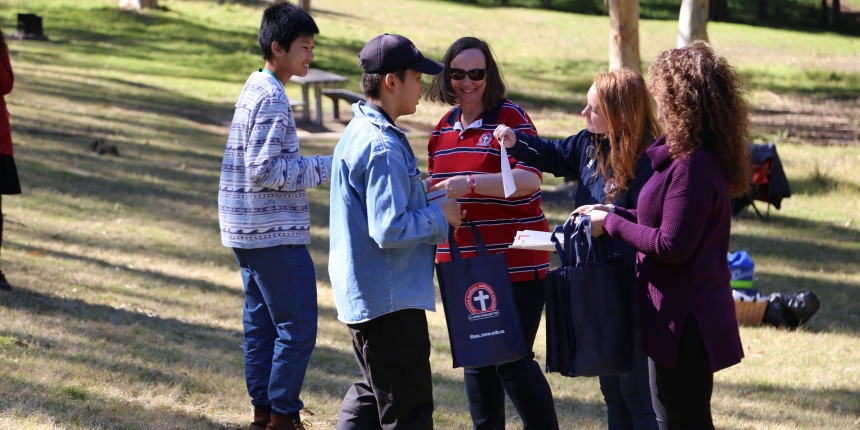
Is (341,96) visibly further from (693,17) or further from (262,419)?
(262,419)

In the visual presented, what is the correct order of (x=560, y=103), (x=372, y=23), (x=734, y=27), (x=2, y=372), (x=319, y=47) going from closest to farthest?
(x=2, y=372)
(x=560, y=103)
(x=319, y=47)
(x=372, y=23)
(x=734, y=27)

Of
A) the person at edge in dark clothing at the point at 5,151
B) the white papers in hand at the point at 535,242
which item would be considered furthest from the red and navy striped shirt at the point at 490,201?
the person at edge in dark clothing at the point at 5,151

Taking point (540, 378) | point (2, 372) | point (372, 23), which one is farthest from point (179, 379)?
point (372, 23)

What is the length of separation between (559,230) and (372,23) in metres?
28.5

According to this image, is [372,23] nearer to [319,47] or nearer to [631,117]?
[319,47]

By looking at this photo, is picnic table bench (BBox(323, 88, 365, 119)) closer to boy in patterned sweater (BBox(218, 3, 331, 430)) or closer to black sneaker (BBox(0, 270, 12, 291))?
black sneaker (BBox(0, 270, 12, 291))

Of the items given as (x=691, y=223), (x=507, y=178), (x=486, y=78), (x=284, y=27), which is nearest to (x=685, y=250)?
Result: (x=691, y=223)

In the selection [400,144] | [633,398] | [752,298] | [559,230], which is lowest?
[752,298]

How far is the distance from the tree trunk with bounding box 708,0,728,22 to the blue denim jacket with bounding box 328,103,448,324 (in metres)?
39.0

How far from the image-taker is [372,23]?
1225 inches

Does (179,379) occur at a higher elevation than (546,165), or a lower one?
lower

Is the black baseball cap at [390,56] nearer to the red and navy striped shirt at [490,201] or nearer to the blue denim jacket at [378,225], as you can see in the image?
the blue denim jacket at [378,225]

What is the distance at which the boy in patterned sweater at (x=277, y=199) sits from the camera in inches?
149

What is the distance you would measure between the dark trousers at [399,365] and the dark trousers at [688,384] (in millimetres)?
809
